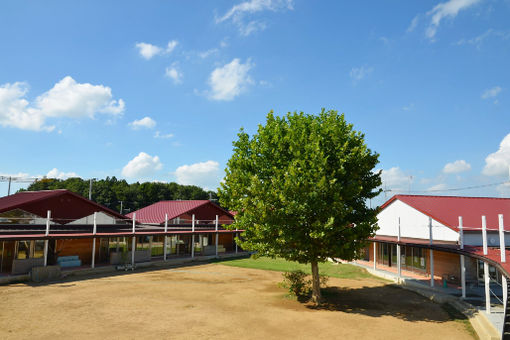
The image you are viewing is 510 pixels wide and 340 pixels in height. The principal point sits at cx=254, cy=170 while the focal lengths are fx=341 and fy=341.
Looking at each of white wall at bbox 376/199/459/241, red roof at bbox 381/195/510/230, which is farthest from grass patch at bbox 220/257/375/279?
red roof at bbox 381/195/510/230

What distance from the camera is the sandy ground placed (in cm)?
1522

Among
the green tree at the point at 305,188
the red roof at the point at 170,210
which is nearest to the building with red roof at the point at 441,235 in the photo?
the green tree at the point at 305,188

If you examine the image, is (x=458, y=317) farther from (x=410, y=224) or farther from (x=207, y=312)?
(x=410, y=224)

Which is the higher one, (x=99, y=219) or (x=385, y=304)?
(x=99, y=219)

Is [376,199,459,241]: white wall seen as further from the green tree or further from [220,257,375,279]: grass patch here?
the green tree

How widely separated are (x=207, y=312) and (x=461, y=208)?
2579cm

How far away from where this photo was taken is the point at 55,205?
35.0 m

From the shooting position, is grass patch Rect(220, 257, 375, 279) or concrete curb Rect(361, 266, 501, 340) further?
grass patch Rect(220, 257, 375, 279)

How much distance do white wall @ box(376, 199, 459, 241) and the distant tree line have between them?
86.7 metres

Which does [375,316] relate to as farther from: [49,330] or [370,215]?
[49,330]

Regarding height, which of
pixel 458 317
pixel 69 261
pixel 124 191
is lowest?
pixel 458 317

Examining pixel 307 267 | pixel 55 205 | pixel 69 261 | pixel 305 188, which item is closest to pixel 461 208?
pixel 307 267

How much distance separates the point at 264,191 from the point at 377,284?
48.9 feet

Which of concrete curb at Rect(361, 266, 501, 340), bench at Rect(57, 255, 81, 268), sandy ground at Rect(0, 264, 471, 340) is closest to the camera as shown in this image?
concrete curb at Rect(361, 266, 501, 340)
